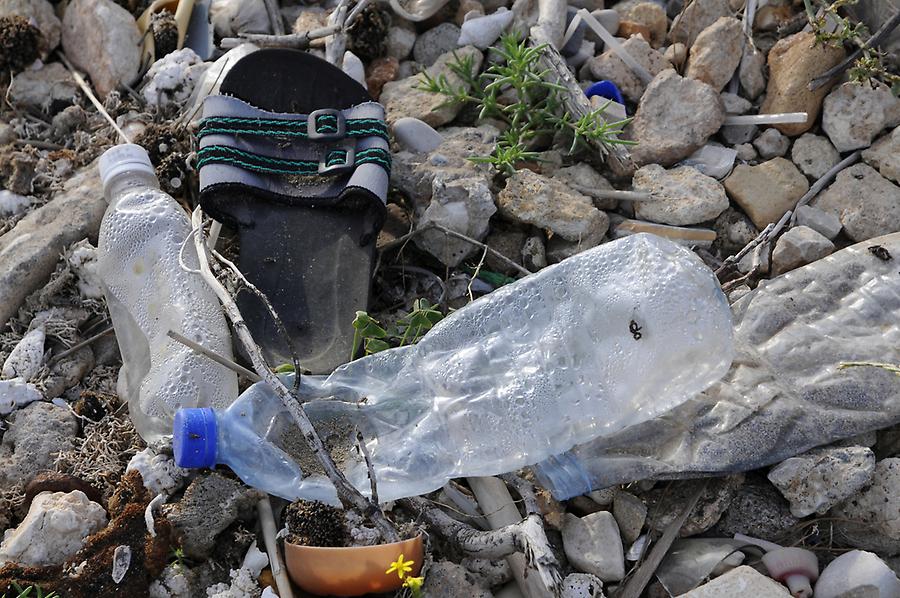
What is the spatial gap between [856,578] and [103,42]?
8.90 ft

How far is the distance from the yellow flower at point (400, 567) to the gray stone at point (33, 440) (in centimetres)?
94

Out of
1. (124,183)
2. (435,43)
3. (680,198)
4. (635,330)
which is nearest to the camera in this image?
(635,330)

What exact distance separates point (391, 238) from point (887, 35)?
5.24 feet

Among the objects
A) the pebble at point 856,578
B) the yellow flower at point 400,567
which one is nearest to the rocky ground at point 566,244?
the pebble at point 856,578

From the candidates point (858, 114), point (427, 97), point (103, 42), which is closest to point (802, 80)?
point (858, 114)

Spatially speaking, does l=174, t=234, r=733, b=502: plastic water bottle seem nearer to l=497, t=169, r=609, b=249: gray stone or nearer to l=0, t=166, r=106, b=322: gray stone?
l=497, t=169, r=609, b=249: gray stone

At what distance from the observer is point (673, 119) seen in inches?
119

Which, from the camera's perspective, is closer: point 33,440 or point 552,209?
point 33,440

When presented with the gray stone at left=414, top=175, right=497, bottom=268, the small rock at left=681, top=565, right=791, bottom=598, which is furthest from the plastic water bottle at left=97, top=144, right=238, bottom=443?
the small rock at left=681, top=565, right=791, bottom=598

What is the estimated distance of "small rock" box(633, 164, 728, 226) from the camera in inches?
111

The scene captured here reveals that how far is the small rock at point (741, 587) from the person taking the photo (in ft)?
6.59

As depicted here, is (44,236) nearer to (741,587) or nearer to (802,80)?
(741,587)

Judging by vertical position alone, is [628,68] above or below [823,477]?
Answer: above

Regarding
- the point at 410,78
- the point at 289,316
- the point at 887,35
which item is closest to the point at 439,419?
the point at 289,316
